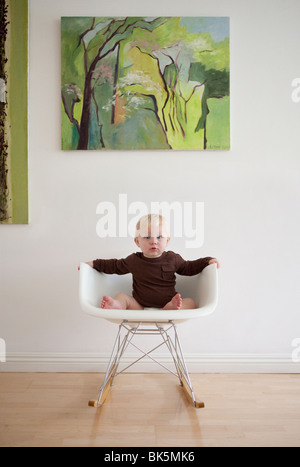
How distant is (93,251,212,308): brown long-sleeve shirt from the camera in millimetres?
2025

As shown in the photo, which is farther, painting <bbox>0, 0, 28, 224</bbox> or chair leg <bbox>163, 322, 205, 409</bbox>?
painting <bbox>0, 0, 28, 224</bbox>

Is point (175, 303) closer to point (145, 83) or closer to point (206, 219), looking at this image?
point (206, 219)

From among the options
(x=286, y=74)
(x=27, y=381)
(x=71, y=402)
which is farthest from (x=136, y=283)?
(x=286, y=74)

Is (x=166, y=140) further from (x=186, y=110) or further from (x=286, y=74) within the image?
(x=286, y=74)

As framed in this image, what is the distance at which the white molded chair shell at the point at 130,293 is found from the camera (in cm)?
168

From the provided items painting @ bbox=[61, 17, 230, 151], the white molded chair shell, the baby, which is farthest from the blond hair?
painting @ bbox=[61, 17, 230, 151]

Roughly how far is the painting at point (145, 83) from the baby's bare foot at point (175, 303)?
2.78 feet

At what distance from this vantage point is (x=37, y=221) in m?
2.29

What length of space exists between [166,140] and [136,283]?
2.58 feet

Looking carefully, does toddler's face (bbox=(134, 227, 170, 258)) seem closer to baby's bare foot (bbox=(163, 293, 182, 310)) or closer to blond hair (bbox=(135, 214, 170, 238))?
blond hair (bbox=(135, 214, 170, 238))

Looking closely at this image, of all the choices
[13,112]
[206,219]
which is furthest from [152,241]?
[13,112]

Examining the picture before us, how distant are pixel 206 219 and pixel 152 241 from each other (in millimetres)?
439

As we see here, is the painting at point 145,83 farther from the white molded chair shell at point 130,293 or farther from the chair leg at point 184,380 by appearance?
the chair leg at point 184,380

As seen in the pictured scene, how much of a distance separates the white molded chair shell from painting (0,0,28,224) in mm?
585
